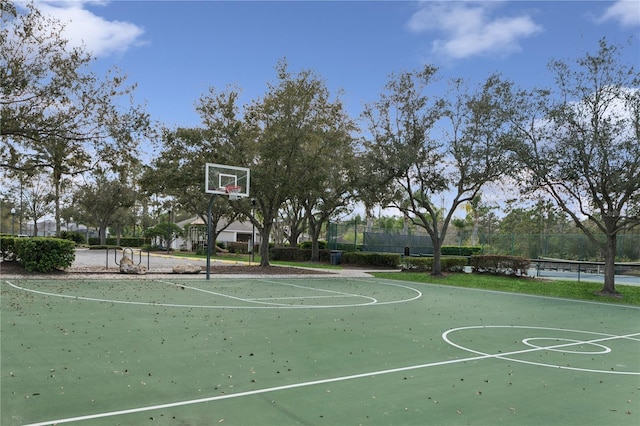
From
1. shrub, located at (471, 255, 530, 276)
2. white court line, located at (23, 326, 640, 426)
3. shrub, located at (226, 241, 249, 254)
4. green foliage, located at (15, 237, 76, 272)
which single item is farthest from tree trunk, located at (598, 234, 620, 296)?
shrub, located at (226, 241, 249, 254)

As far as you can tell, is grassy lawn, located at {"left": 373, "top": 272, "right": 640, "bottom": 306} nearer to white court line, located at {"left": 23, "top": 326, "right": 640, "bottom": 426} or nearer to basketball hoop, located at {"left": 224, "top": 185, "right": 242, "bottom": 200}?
basketball hoop, located at {"left": 224, "top": 185, "right": 242, "bottom": 200}

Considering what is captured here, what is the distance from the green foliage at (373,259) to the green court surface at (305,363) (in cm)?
1521

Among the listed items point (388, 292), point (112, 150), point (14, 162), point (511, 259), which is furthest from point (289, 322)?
point (511, 259)

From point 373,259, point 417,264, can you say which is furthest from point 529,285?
point 373,259

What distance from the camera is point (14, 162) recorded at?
15664 millimetres

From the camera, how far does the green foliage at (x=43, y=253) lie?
17.3m

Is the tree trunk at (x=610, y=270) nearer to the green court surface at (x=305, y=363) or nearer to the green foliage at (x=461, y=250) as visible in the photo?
the green court surface at (x=305, y=363)

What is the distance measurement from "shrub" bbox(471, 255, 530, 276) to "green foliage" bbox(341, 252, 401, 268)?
489cm

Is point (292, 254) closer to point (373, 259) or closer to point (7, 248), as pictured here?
point (373, 259)

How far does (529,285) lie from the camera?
19.6m

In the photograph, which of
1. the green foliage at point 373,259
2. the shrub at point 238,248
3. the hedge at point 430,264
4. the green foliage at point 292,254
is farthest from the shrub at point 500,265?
the shrub at point 238,248

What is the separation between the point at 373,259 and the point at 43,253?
16.5 metres

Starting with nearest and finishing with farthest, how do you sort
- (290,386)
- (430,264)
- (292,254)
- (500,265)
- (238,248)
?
(290,386) < (500,265) < (430,264) < (292,254) < (238,248)

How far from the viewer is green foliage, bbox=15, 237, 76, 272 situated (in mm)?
17344
